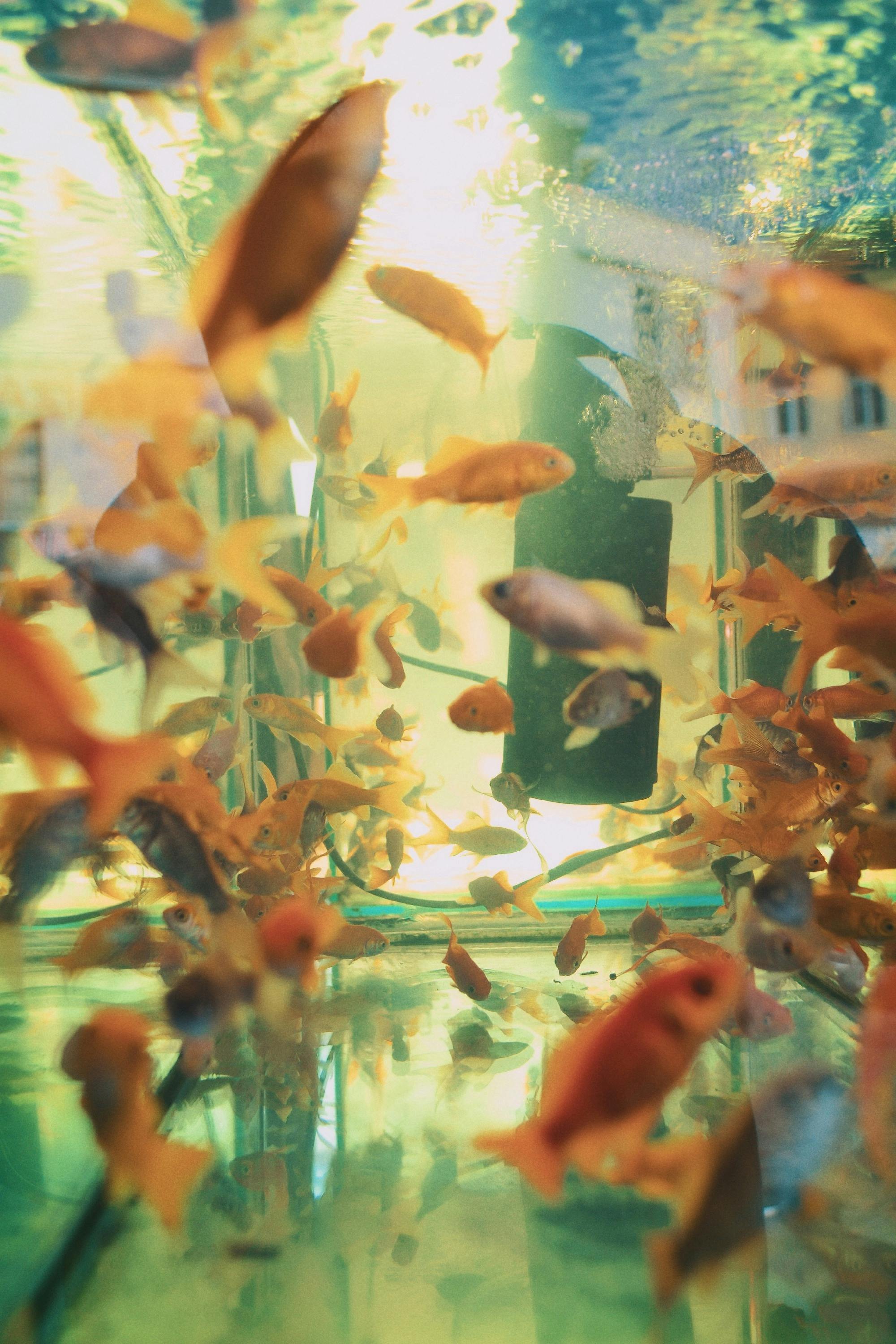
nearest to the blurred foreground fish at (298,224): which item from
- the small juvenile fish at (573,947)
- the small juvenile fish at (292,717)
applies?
the small juvenile fish at (292,717)

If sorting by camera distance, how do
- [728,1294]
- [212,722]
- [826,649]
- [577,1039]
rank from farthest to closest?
[212,722] → [826,649] → [728,1294] → [577,1039]

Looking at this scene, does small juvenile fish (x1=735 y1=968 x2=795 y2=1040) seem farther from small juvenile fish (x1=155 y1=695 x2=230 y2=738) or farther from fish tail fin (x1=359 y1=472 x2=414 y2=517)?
small juvenile fish (x1=155 y1=695 x2=230 y2=738)

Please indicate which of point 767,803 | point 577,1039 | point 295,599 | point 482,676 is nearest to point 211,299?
point 577,1039

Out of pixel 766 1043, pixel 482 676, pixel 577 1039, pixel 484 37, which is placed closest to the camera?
pixel 577 1039

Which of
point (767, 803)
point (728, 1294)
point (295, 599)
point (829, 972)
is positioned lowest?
point (829, 972)

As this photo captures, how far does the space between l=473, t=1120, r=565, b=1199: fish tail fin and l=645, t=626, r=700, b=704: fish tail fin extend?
2.42 ft

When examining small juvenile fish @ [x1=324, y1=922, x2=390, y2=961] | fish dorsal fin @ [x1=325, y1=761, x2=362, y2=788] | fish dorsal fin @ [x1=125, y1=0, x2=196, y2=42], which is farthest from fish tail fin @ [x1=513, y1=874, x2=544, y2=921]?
fish dorsal fin @ [x1=125, y1=0, x2=196, y2=42]

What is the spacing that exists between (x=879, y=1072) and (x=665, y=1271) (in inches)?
14.9

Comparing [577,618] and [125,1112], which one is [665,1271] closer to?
[125,1112]

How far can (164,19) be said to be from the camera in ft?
5.04

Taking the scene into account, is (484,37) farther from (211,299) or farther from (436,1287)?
(436,1287)

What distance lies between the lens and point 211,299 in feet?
2.87

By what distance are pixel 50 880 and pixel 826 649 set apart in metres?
1.41

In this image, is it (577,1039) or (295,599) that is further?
(295,599)
